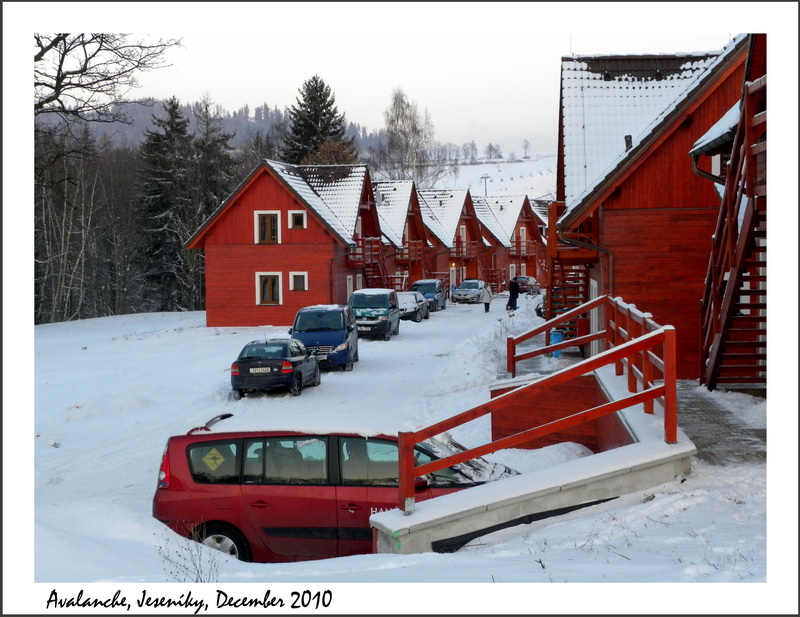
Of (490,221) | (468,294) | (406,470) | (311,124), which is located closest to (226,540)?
(406,470)

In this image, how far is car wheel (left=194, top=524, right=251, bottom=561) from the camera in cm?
821

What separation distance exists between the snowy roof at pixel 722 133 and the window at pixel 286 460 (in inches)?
296

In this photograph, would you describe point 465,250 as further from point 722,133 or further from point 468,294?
point 722,133

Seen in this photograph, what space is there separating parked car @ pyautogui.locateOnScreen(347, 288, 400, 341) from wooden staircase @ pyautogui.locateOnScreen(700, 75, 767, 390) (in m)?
18.5

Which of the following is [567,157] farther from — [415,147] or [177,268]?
[415,147]

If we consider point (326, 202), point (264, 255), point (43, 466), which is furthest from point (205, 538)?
point (326, 202)

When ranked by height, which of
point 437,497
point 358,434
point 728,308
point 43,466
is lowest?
point 43,466

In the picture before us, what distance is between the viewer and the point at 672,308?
17125 millimetres

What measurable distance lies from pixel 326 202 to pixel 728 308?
100 ft

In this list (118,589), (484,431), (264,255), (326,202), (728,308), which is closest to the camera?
(118,589)

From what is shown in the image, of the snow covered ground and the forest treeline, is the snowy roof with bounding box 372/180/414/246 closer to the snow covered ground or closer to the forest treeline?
the forest treeline

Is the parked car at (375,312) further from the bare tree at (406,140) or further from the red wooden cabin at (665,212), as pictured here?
the bare tree at (406,140)

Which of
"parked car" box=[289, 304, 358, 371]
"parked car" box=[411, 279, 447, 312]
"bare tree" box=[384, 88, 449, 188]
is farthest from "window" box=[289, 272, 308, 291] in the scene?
"bare tree" box=[384, 88, 449, 188]

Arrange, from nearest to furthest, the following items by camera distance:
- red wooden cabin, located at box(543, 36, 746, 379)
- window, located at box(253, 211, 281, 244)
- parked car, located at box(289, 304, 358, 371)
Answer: red wooden cabin, located at box(543, 36, 746, 379), parked car, located at box(289, 304, 358, 371), window, located at box(253, 211, 281, 244)
